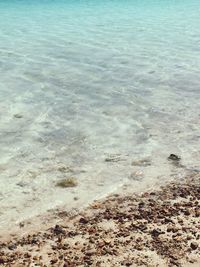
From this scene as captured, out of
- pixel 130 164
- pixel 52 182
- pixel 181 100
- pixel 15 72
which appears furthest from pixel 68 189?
pixel 15 72

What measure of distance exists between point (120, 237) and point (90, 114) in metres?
6.82

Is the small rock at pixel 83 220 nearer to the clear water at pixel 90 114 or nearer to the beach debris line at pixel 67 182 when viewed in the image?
the clear water at pixel 90 114

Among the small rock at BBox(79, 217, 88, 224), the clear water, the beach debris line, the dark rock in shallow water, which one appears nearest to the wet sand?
the small rock at BBox(79, 217, 88, 224)

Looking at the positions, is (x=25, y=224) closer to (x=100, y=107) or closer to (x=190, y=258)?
(x=190, y=258)

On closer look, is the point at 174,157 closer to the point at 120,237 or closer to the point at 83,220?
the point at 83,220

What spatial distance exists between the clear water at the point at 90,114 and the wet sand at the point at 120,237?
78cm

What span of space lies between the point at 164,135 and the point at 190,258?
5616mm

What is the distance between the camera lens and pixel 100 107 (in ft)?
46.9

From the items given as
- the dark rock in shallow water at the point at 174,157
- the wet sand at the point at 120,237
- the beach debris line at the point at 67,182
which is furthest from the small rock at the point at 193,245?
the dark rock in shallow water at the point at 174,157

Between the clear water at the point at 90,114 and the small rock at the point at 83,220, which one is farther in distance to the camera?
the clear water at the point at 90,114

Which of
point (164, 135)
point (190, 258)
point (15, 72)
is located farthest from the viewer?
Answer: point (15, 72)

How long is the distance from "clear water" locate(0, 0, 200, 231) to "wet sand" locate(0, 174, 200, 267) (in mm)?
780

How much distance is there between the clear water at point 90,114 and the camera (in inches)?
373

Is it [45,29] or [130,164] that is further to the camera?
[45,29]
